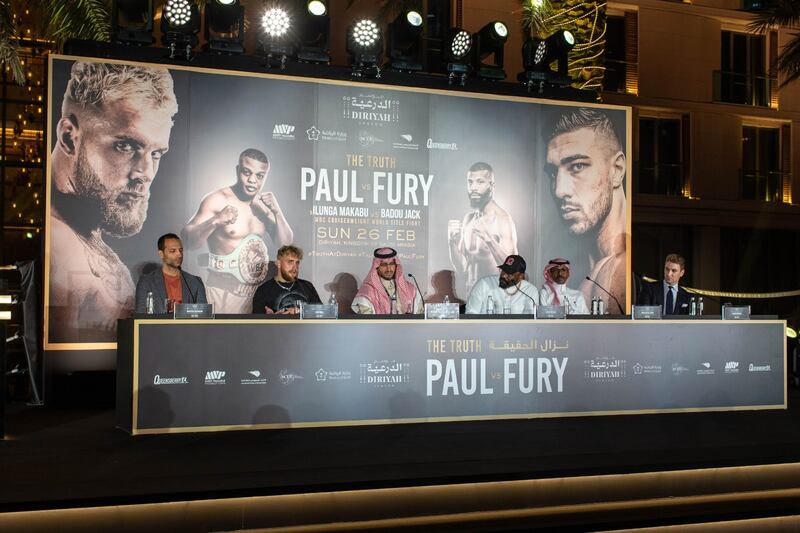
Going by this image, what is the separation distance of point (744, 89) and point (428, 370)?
50.9ft

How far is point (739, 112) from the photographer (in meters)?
19.0

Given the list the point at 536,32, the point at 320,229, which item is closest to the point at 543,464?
the point at 320,229

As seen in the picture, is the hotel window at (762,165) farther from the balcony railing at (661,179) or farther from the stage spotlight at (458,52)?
the stage spotlight at (458,52)

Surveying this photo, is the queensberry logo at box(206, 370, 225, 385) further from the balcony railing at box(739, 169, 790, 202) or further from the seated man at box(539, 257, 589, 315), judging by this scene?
the balcony railing at box(739, 169, 790, 202)

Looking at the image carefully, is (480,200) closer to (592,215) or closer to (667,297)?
(592,215)

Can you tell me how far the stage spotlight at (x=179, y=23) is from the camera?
324 inches

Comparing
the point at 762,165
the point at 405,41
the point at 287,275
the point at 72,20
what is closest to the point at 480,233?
the point at 405,41

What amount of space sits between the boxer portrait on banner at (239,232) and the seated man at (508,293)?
2004mm

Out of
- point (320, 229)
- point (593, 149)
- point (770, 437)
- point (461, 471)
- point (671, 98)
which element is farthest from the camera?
point (671, 98)

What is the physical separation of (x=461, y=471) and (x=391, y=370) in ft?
5.75

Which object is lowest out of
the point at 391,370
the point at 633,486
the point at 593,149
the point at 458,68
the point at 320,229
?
the point at 633,486

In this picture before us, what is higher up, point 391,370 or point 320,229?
point 320,229

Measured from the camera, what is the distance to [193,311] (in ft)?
19.7

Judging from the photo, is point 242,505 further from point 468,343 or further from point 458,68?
point 458,68
